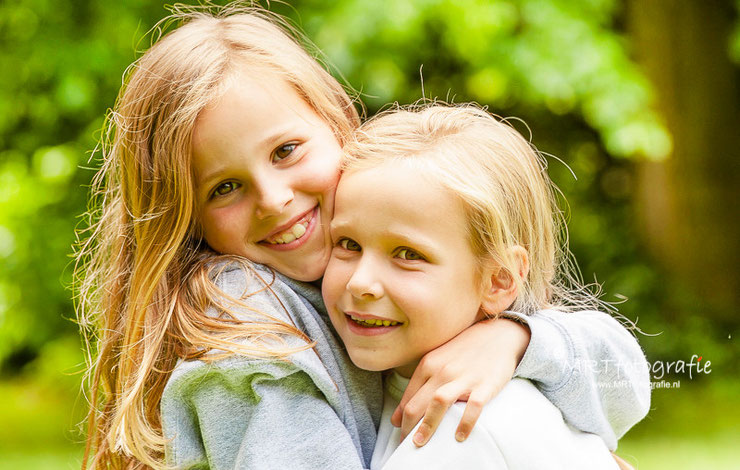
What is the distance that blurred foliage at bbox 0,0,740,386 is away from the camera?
16.9ft

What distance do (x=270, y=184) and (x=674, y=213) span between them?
21.1ft

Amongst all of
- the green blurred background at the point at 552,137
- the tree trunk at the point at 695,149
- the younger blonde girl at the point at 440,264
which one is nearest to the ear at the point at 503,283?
the younger blonde girl at the point at 440,264

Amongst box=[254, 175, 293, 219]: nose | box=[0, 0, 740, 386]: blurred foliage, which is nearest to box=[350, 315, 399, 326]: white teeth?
box=[254, 175, 293, 219]: nose

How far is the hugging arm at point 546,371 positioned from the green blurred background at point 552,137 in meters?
2.04

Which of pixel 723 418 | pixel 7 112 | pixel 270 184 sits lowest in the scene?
pixel 723 418

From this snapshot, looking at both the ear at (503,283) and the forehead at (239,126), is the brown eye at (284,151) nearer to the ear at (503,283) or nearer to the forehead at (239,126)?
the forehead at (239,126)

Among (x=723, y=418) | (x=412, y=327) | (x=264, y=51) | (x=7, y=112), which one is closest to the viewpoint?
(x=412, y=327)

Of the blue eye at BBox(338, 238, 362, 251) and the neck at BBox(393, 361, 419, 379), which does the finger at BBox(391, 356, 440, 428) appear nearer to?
the neck at BBox(393, 361, 419, 379)

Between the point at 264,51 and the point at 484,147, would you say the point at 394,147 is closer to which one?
the point at 484,147

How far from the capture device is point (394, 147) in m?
2.02

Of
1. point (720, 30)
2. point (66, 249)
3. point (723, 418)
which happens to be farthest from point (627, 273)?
point (66, 249)

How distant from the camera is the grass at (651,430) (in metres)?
6.11

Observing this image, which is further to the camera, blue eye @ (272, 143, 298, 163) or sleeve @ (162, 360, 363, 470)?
blue eye @ (272, 143, 298, 163)

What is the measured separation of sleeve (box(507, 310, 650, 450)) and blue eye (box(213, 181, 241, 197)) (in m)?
0.75
